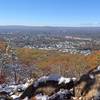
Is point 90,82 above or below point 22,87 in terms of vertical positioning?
above

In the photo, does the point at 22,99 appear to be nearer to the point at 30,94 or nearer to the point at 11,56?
the point at 30,94

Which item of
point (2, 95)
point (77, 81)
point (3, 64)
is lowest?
point (3, 64)

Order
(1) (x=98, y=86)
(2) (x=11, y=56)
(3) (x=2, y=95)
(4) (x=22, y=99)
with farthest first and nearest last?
(2) (x=11, y=56) → (3) (x=2, y=95) → (4) (x=22, y=99) → (1) (x=98, y=86)

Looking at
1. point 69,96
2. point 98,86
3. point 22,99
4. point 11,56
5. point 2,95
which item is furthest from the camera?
point 11,56

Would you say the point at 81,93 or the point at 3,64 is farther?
the point at 3,64

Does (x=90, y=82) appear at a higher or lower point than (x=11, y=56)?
higher

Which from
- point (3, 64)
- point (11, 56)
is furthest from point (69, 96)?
point (11, 56)

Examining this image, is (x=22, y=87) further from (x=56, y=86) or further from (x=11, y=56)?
(x=11, y=56)

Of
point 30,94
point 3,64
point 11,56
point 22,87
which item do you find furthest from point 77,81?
point 11,56

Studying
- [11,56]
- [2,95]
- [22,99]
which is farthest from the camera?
[11,56]
